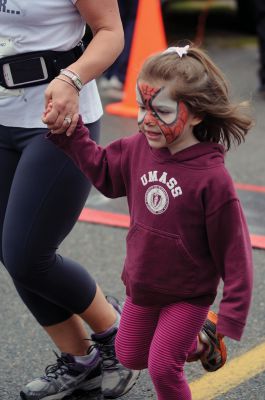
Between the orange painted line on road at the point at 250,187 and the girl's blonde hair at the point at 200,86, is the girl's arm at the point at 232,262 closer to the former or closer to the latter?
the girl's blonde hair at the point at 200,86

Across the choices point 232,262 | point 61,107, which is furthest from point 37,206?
point 232,262

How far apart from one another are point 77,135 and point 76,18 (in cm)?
44

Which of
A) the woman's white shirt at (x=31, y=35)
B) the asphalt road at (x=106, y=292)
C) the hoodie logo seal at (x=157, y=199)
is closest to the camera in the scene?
the hoodie logo seal at (x=157, y=199)

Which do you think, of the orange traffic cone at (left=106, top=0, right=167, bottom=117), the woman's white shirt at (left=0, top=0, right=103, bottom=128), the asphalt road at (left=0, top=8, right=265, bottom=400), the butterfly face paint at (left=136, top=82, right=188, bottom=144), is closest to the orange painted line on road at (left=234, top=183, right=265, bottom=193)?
the asphalt road at (left=0, top=8, right=265, bottom=400)

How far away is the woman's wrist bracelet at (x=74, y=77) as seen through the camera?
2895 millimetres

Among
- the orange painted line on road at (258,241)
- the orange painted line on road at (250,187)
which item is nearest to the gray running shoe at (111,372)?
the orange painted line on road at (258,241)

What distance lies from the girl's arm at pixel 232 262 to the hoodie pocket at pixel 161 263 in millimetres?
95

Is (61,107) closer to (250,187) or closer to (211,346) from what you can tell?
(211,346)

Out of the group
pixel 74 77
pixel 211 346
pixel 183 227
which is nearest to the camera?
pixel 183 227

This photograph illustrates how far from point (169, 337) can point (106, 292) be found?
1.66 metres

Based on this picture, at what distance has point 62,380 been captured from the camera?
133 inches

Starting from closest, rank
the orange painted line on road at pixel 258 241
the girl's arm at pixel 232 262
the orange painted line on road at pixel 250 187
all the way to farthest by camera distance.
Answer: the girl's arm at pixel 232 262
the orange painted line on road at pixel 258 241
the orange painted line on road at pixel 250 187

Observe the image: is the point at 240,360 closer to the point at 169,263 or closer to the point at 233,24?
A: the point at 169,263

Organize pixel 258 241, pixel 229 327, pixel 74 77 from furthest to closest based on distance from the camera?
pixel 258 241
pixel 74 77
pixel 229 327
